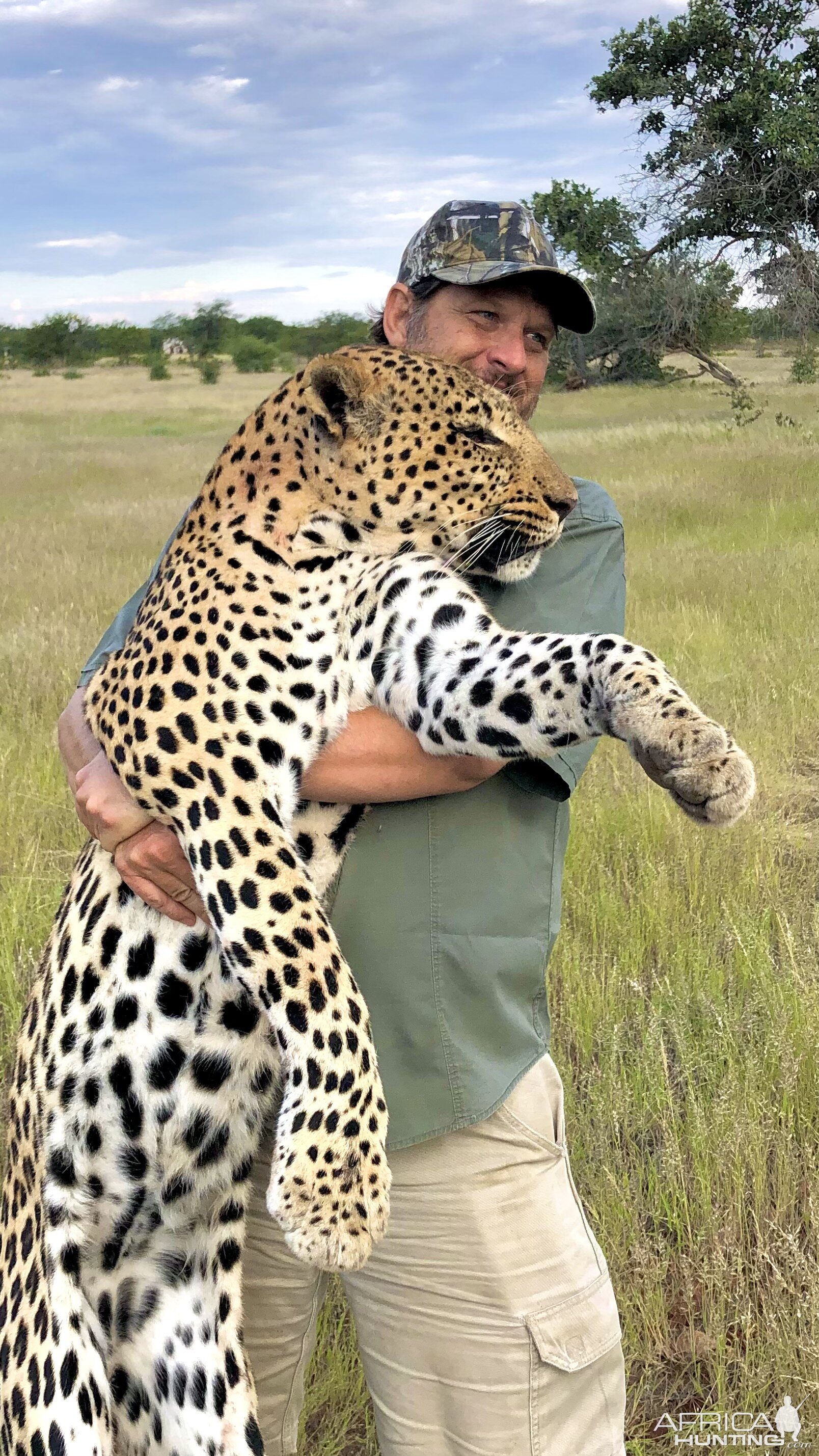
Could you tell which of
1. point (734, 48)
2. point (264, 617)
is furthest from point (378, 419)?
point (734, 48)

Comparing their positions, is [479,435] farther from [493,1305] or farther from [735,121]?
[735,121]

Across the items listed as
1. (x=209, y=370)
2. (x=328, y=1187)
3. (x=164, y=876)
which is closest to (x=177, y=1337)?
(x=328, y=1187)

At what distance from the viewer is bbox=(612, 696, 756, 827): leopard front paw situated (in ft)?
6.73

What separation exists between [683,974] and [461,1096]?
197cm

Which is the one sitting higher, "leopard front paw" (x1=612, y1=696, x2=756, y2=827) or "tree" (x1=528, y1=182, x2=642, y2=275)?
"tree" (x1=528, y1=182, x2=642, y2=275)

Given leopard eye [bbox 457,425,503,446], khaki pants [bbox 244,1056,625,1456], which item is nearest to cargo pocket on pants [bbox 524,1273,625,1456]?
khaki pants [bbox 244,1056,625,1456]

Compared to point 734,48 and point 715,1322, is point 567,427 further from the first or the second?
point 715,1322

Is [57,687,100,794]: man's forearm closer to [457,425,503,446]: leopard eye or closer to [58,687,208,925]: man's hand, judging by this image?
[58,687,208,925]: man's hand

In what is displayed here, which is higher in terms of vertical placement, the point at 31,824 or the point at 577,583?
the point at 577,583

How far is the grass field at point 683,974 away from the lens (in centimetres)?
315

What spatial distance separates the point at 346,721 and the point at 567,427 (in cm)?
2702

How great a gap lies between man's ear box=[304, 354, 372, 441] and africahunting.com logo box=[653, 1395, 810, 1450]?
2.43m

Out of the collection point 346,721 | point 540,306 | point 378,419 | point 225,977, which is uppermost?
point 540,306

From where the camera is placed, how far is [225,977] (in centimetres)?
247
